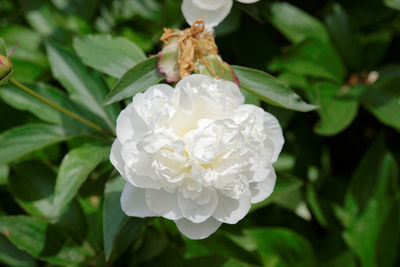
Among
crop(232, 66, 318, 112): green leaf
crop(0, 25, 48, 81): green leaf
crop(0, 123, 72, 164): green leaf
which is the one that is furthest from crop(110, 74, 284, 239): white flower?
crop(0, 25, 48, 81): green leaf

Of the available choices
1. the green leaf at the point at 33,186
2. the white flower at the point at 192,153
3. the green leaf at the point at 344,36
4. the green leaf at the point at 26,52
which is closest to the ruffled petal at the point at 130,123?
the white flower at the point at 192,153

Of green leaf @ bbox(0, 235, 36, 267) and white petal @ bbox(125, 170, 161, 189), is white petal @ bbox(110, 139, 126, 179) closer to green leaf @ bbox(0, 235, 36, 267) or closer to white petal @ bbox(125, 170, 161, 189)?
white petal @ bbox(125, 170, 161, 189)

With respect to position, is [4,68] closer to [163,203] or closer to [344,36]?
[163,203]

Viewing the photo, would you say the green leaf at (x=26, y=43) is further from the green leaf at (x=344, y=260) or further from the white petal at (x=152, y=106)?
the green leaf at (x=344, y=260)

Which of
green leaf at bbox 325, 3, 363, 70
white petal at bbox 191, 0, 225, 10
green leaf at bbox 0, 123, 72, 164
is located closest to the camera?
white petal at bbox 191, 0, 225, 10

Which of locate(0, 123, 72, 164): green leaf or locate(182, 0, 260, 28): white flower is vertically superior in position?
locate(182, 0, 260, 28): white flower

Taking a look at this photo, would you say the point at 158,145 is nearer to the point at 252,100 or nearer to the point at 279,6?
the point at 252,100

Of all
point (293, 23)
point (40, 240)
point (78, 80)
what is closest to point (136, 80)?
point (78, 80)
